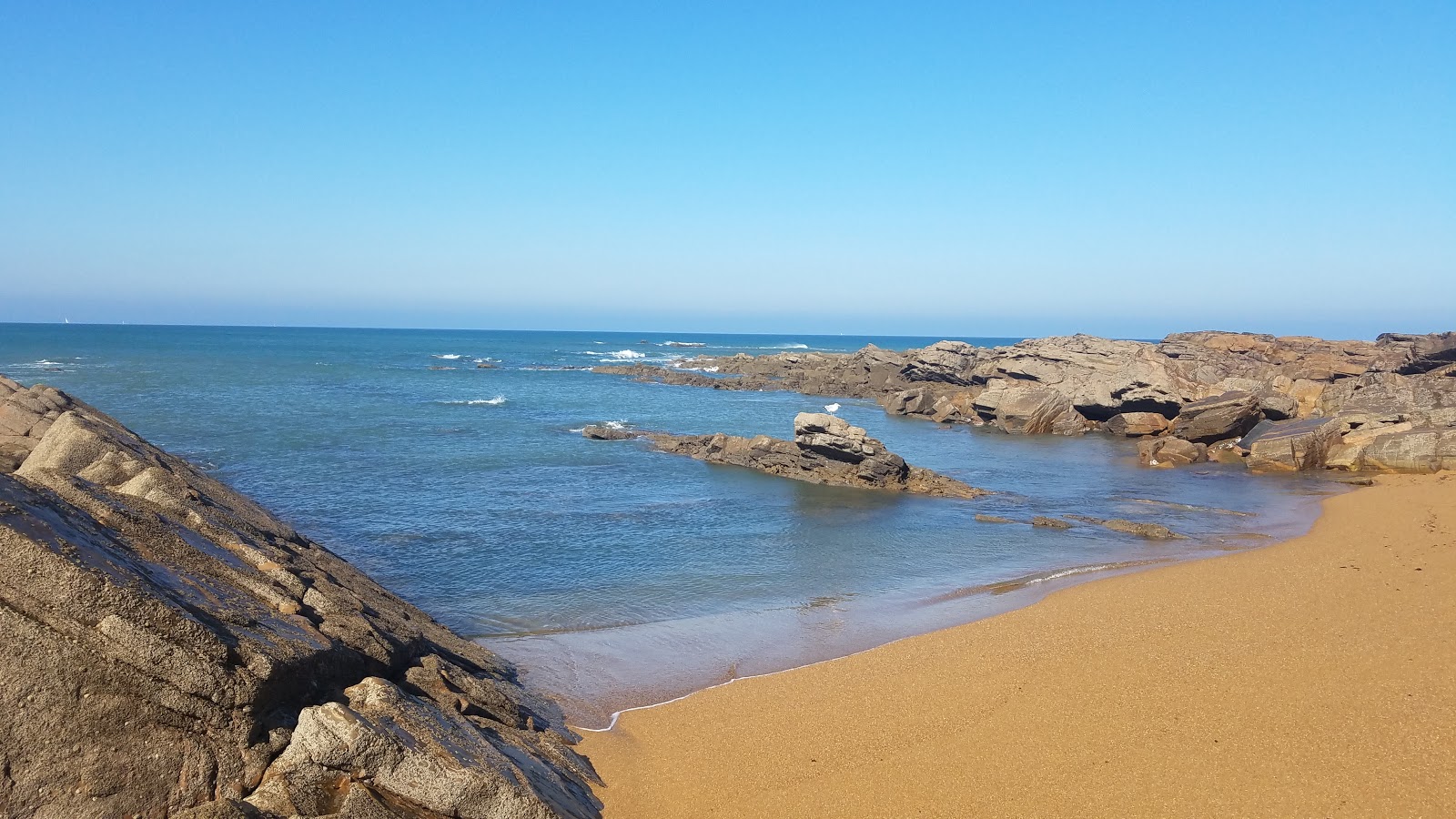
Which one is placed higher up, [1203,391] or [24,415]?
[24,415]

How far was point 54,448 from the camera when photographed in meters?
10.4

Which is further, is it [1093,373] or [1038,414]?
[1093,373]

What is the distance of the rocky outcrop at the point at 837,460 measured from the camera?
28.8 meters

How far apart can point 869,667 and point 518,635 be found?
5643 mm

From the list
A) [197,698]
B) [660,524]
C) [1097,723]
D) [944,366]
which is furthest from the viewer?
[944,366]

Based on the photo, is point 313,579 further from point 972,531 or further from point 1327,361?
point 1327,361

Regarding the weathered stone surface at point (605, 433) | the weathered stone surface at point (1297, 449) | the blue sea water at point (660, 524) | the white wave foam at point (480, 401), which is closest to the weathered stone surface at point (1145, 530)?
the blue sea water at point (660, 524)

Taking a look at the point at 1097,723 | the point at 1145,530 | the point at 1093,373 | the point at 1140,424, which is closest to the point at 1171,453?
the point at 1140,424

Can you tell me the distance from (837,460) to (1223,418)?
19.2 metres

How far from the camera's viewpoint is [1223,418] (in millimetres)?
37219

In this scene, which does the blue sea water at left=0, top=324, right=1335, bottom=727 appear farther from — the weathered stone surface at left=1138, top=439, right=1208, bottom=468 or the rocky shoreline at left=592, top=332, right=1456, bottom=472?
the rocky shoreline at left=592, top=332, right=1456, bottom=472

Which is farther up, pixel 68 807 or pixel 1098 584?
pixel 68 807

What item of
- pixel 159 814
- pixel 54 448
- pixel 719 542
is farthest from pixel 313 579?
pixel 719 542

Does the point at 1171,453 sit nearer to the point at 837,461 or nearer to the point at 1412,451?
the point at 1412,451
